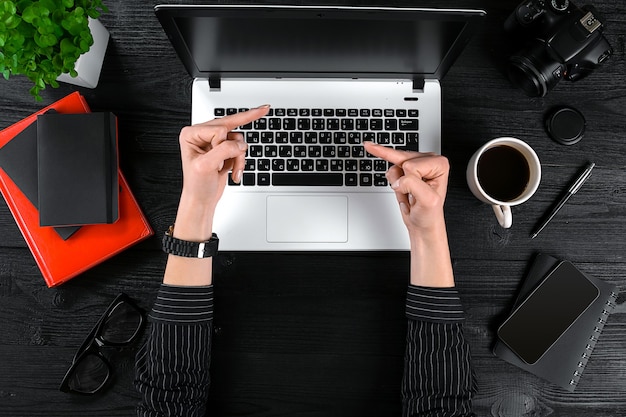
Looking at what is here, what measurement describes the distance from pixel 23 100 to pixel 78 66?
0.56 ft

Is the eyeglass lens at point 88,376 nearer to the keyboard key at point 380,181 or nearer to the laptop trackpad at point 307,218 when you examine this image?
the laptop trackpad at point 307,218

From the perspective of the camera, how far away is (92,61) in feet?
2.81

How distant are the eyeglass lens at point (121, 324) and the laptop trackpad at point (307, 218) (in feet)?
0.99

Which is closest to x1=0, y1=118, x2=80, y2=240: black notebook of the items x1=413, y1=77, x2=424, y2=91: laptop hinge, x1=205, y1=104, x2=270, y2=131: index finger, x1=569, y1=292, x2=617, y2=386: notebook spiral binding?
x1=205, y1=104, x2=270, y2=131: index finger

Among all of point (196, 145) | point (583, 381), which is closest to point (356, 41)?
point (196, 145)

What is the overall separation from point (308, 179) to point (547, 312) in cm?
52

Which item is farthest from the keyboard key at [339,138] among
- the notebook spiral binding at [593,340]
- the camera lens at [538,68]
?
the notebook spiral binding at [593,340]

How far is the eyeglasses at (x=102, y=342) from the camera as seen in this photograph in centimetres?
87

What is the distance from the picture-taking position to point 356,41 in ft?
2.45

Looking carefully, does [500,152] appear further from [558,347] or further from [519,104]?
[558,347]

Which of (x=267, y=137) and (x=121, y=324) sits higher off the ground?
(x=267, y=137)

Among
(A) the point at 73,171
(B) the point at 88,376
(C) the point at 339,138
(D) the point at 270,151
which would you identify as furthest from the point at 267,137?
(B) the point at 88,376

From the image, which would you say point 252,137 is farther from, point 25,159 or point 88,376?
point 88,376

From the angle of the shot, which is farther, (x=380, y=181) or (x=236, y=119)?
(x=380, y=181)
